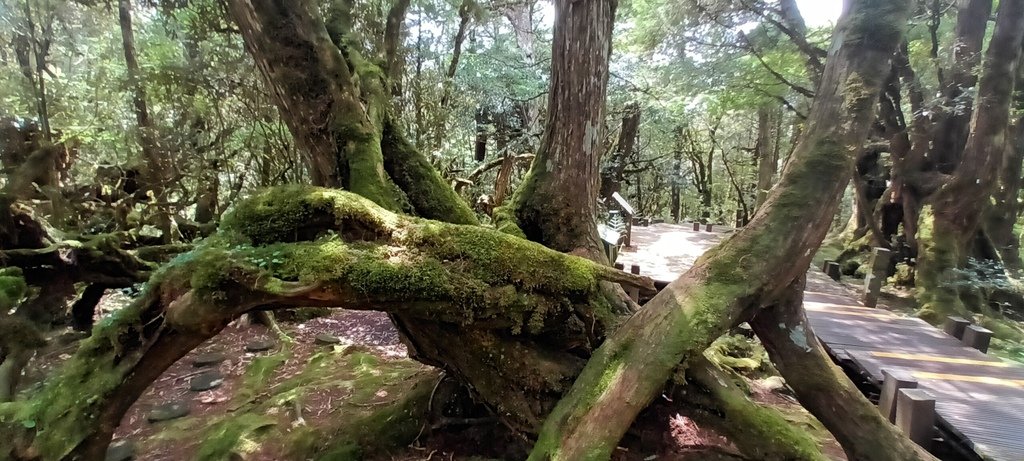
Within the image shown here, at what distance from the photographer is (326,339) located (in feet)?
23.1

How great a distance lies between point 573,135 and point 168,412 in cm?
479

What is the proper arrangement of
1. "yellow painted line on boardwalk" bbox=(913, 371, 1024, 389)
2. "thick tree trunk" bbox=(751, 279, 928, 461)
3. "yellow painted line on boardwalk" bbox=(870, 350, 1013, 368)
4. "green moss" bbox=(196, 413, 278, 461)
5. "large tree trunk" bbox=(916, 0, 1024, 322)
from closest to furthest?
"thick tree trunk" bbox=(751, 279, 928, 461) → "green moss" bbox=(196, 413, 278, 461) → "yellow painted line on boardwalk" bbox=(913, 371, 1024, 389) → "yellow painted line on boardwalk" bbox=(870, 350, 1013, 368) → "large tree trunk" bbox=(916, 0, 1024, 322)

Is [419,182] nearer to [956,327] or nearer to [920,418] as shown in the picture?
[920,418]

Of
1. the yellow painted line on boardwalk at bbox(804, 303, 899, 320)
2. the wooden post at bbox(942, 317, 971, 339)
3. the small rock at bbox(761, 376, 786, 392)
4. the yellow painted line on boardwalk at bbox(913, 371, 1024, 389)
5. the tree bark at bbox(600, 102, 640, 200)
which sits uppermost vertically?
the tree bark at bbox(600, 102, 640, 200)

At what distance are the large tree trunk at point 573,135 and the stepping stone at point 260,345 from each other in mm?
4430

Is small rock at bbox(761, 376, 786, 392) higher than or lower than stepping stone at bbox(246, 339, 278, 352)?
higher

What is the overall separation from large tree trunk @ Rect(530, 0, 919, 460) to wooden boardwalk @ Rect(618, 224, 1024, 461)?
1.25m

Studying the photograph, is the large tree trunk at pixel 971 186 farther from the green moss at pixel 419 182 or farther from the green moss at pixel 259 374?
the green moss at pixel 259 374

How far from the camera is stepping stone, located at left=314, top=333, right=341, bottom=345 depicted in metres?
6.99

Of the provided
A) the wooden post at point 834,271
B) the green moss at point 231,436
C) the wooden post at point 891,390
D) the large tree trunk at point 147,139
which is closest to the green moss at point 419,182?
the green moss at point 231,436

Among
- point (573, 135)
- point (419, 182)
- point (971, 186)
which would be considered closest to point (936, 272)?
point (971, 186)

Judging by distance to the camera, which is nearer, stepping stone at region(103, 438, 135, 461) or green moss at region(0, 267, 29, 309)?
stepping stone at region(103, 438, 135, 461)

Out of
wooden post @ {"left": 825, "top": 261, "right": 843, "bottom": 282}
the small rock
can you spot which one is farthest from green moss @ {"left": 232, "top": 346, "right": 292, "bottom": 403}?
wooden post @ {"left": 825, "top": 261, "right": 843, "bottom": 282}

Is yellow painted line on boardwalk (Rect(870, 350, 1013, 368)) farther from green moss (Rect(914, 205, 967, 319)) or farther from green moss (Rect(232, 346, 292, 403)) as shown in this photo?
green moss (Rect(232, 346, 292, 403))
